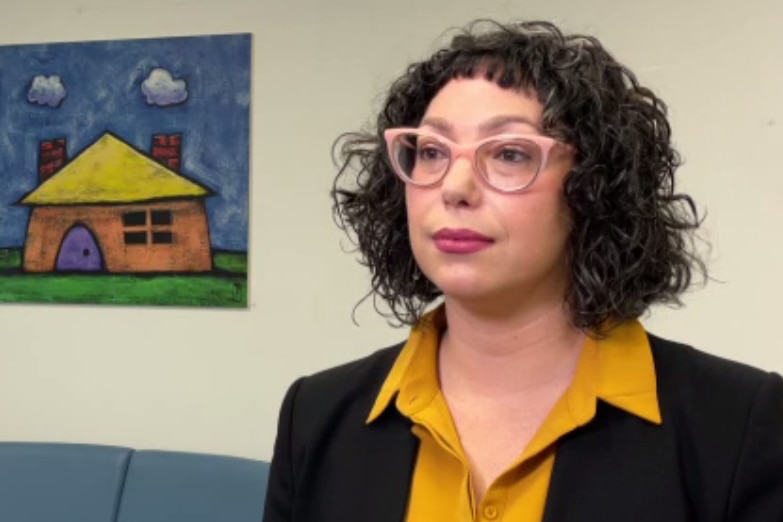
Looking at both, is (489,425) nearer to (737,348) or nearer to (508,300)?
(508,300)

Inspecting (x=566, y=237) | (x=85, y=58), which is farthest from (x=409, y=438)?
(x=85, y=58)

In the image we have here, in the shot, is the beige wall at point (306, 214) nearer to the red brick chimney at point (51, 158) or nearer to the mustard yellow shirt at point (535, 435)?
the red brick chimney at point (51, 158)

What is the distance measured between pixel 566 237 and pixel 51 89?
184 cm

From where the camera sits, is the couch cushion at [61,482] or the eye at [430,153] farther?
the couch cushion at [61,482]

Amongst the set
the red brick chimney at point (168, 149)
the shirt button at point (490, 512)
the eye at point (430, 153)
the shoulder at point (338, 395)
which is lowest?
the shirt button at point (490, 512)

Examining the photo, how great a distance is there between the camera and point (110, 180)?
2389mm

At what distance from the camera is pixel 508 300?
1073mm

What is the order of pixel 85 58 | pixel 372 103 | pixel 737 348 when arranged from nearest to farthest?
pixel 737 348
pixel 372 103
pixel 85 58

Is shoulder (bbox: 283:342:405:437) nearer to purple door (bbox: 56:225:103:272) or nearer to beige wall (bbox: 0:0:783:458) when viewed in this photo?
beige wall (bbox: 0:0:783:458)

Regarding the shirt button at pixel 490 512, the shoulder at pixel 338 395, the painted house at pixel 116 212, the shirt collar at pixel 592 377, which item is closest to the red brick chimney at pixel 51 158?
the painted house at pixel 116 212

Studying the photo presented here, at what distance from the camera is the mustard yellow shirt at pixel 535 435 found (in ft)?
3.41

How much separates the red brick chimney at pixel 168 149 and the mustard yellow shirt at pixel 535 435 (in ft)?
4.47

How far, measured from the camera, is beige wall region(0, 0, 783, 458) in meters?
2.00

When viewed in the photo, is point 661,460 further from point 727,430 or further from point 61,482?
point 61,482
